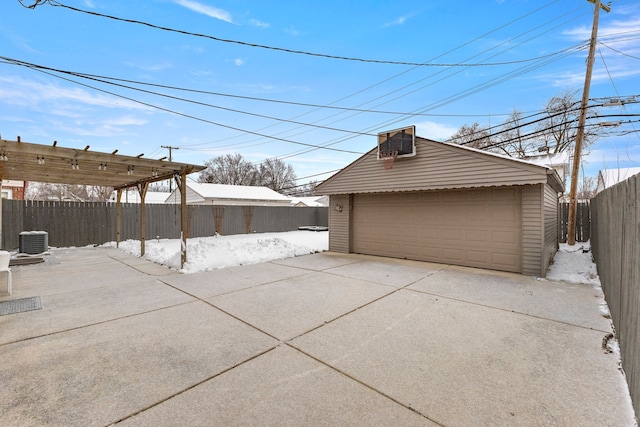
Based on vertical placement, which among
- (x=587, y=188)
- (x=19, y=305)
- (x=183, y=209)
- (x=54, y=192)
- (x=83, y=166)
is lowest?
(x=19, y=305)

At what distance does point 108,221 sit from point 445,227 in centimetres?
1329

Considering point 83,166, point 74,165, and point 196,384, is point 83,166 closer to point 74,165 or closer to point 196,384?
point 74,165

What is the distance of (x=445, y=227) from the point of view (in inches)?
293

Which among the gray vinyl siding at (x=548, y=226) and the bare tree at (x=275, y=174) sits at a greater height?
the bare tree at (x=275, y=174)

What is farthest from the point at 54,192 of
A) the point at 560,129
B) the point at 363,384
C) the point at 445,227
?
the point at 560,129

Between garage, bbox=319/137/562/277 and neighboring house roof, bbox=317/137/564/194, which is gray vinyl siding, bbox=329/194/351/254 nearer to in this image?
garage, bbox=319/137/562/277

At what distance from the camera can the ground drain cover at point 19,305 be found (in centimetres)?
397

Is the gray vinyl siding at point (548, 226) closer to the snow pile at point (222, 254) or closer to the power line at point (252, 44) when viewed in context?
the power line at point (252, 44)

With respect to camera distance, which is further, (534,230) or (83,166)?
(83,166)

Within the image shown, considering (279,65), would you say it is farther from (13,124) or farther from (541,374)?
(541,374)

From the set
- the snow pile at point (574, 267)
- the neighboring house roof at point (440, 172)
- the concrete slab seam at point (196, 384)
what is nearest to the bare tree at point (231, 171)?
the neighboring house roof at point (440, 172)

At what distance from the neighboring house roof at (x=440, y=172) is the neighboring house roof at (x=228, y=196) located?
13728mm

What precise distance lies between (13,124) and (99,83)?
22.0ft

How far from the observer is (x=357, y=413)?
1896 mm
